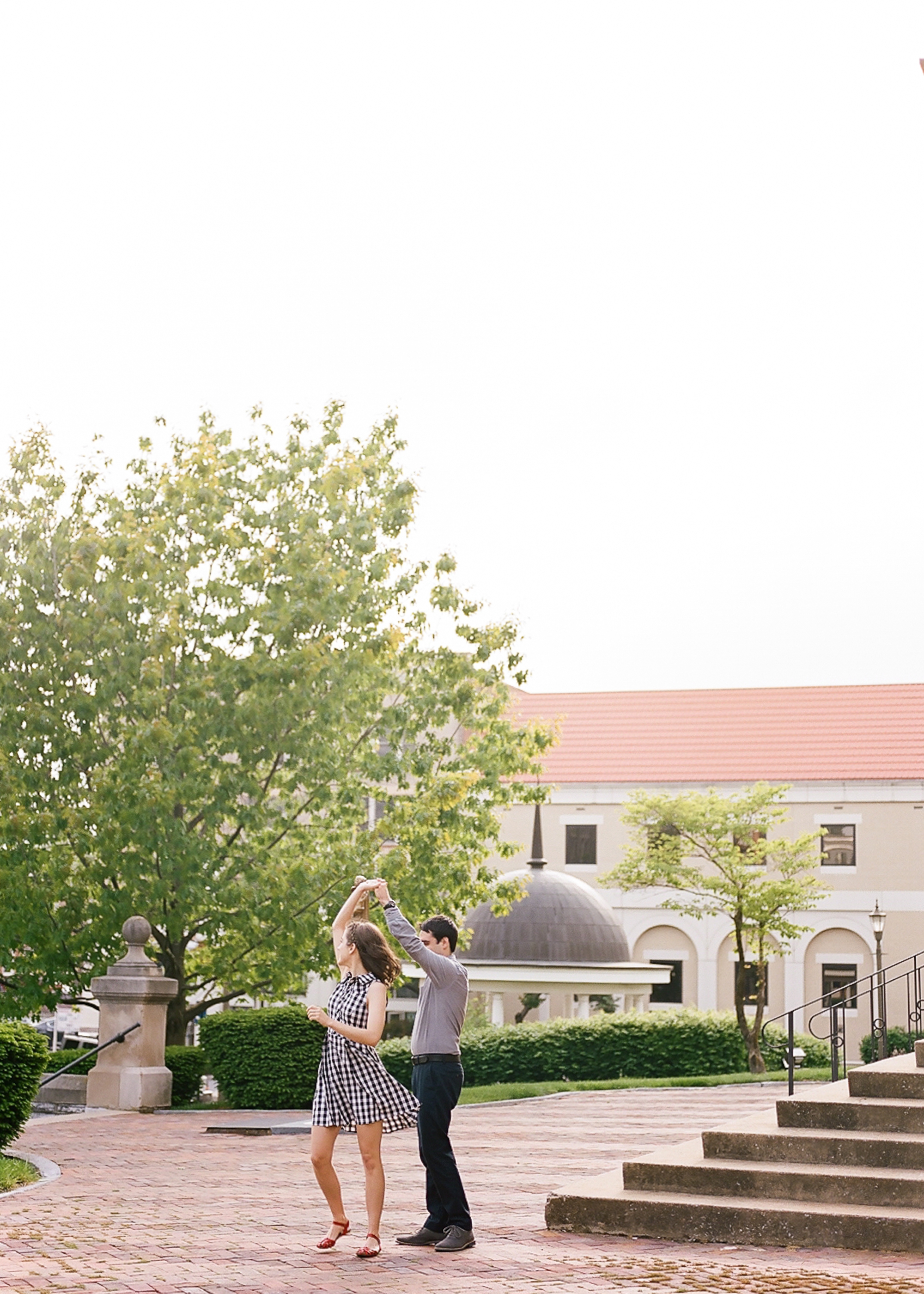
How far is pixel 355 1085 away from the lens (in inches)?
338

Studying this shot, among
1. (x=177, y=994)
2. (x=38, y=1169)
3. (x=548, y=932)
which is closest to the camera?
(x=38, y=1169)

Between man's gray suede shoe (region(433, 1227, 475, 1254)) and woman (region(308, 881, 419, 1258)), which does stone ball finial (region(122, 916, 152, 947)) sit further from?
man's gray suede shoe (region(433, 1227, 475, 1254))

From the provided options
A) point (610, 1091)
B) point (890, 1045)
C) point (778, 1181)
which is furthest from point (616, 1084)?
point (778, 1181)

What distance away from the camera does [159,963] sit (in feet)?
72.1

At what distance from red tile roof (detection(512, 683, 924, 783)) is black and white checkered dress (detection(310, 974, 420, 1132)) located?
126 feet

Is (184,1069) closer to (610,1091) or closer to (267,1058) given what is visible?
(267,1058)

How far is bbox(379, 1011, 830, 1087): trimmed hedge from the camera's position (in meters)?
28.8

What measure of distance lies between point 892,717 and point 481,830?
98.8 feet

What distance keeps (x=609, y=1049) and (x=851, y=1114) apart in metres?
20.4

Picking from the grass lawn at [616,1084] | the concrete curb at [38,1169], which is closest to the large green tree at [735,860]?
the grass lawn at [616,1084]

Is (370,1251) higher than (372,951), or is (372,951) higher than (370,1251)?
(372,951)

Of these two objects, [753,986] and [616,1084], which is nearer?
[616,1084]

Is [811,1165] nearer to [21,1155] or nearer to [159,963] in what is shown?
[21,1155]

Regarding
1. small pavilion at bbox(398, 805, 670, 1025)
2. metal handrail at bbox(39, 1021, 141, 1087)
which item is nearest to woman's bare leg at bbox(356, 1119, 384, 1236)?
metal handrail at bbox(39, 1021, 141, 1087)
